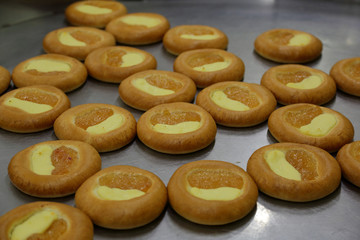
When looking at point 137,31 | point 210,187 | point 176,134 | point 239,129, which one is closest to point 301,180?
point 210,187

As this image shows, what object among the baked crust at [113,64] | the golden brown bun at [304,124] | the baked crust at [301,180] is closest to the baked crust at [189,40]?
the baked crust at [113,64]

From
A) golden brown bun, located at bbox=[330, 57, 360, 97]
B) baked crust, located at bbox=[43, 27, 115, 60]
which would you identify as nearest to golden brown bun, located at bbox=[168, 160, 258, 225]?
golden brown bun, located at bbox=[330, 57, 360, 97]

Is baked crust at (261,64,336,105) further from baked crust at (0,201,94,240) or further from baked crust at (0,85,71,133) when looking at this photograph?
baked crust at (0,201,94,240)

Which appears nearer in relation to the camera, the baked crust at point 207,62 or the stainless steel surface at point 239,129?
the stainless steel surface at point 239,129

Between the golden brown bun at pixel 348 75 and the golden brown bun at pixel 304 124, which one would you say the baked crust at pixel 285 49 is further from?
the golden brown bun at pixel 304 124

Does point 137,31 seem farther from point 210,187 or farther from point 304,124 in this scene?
point 210,187
